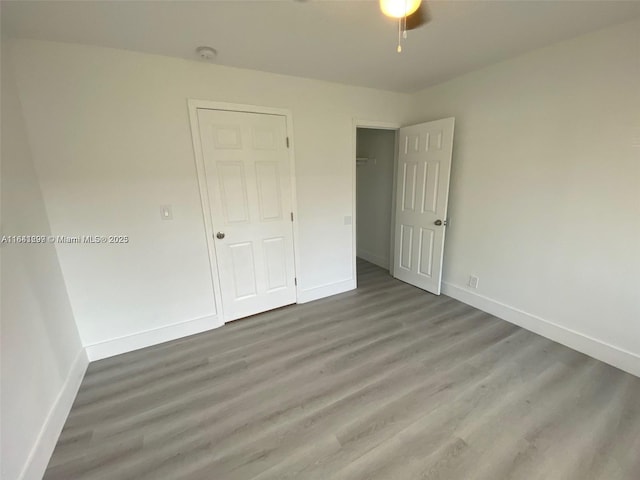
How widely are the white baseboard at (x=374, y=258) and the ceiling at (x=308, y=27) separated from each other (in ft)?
8.83

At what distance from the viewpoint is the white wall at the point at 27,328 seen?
4.18 ft

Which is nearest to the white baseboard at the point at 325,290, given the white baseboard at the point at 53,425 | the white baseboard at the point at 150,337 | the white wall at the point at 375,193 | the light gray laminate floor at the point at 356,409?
the light gray laminate floor at the point at 356,409

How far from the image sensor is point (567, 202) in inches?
85.0

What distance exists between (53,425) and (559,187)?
388cm

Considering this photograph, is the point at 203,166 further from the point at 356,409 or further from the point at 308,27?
the point at 356,409

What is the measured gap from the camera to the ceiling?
156 cm

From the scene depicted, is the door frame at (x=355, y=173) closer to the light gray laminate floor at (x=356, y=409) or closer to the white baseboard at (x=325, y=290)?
the white baseboard at (x=325, y=290)

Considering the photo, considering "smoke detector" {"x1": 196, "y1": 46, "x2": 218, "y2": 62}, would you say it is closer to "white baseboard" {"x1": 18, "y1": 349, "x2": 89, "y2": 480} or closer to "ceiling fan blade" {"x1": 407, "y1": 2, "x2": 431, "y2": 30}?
"ceiling fan blade" {"x1": 407, "y1": 2, "x2": 431, "y2": 30}

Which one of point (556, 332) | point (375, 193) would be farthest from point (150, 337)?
point (556, 332)

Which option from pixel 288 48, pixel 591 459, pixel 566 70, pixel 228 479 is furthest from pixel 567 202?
pixel 228 479

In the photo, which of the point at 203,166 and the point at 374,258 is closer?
the point at 203,166

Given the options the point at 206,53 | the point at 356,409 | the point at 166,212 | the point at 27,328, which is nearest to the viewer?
the point at 27,328

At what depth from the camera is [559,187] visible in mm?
2189

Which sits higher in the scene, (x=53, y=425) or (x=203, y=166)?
(x=203, y=166)
